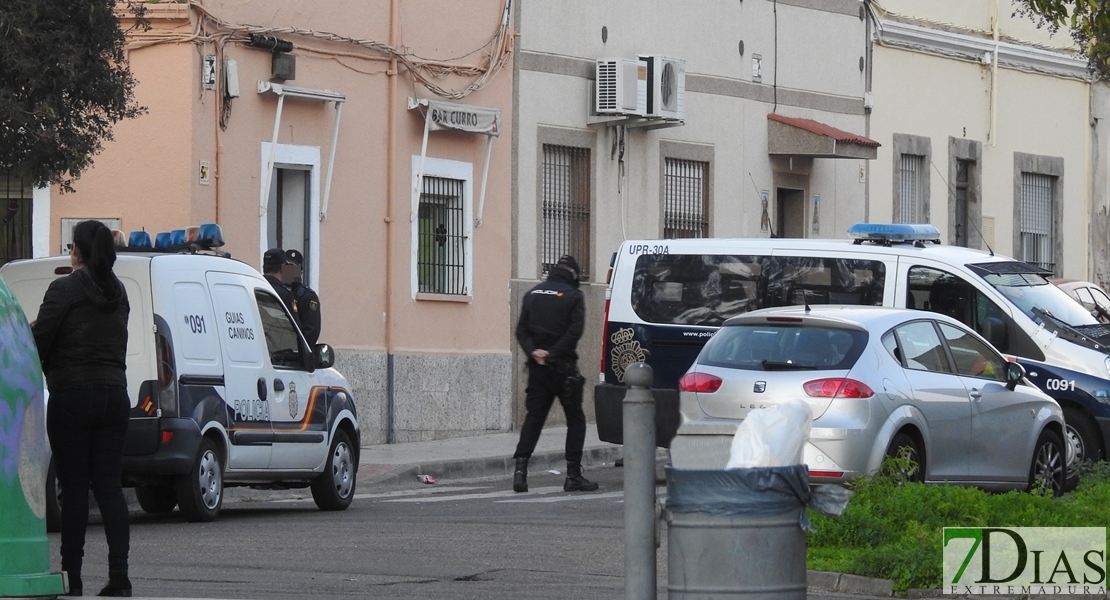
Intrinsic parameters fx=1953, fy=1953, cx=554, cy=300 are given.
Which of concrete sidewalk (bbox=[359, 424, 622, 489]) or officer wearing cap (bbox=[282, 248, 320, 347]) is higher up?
officer wearing cap (bbox=[282, 248, 320, 347])

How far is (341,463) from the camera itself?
1459cm

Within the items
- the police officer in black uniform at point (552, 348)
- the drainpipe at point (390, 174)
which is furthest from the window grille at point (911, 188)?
→ the police officer in black uniform at point (552, 348)

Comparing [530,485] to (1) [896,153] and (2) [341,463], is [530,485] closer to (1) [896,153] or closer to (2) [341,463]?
(2) [341,463]

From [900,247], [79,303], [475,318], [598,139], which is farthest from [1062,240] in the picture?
[79,303]

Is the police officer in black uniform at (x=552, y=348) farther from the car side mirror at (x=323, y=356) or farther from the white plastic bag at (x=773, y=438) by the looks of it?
the white plastic bag at (x=773, y=438)

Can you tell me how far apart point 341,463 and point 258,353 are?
4.24 feet

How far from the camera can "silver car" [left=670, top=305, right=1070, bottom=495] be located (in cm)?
1286

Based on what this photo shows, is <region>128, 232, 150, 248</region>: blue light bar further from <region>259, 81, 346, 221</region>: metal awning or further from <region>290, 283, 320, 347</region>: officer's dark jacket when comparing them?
<region>259, 81, 346, 221</region>: metal awning

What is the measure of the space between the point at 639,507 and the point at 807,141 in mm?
20684

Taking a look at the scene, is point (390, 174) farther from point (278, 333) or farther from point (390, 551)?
point (390, 551)

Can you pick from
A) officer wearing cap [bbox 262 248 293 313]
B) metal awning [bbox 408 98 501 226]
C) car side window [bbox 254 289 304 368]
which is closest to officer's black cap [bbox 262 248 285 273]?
officer wearing cap [bbox 262 248 293 313]

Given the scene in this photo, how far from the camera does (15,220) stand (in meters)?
19.0

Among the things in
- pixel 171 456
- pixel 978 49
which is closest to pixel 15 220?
pixel 171 456
